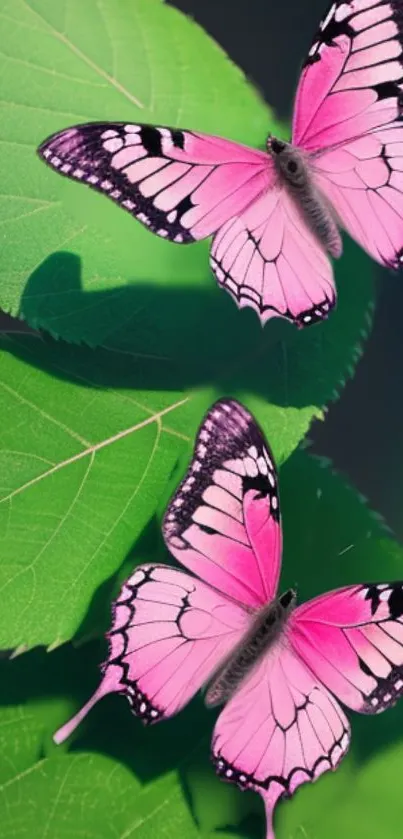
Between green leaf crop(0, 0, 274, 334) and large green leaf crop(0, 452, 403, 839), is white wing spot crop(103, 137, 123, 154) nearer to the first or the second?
green leaf crop(0, 0, 274, 334)

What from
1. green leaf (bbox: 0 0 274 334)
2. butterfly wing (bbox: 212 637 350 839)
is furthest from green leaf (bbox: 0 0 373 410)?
butterfly wing (bbox: 212 637 350 839)

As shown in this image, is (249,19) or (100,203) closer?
(100,203)

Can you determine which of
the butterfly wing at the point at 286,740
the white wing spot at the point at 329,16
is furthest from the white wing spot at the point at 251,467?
the white wing spot at the point at 329,16

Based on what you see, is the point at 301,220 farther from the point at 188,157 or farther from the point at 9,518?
the point at 9,518

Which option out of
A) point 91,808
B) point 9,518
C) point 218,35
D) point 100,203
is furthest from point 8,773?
point 218,35

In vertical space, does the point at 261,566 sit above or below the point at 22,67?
below

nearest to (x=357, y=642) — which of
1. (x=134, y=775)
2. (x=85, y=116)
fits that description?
(x=134, y=775)

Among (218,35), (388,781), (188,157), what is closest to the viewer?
(188,157)
